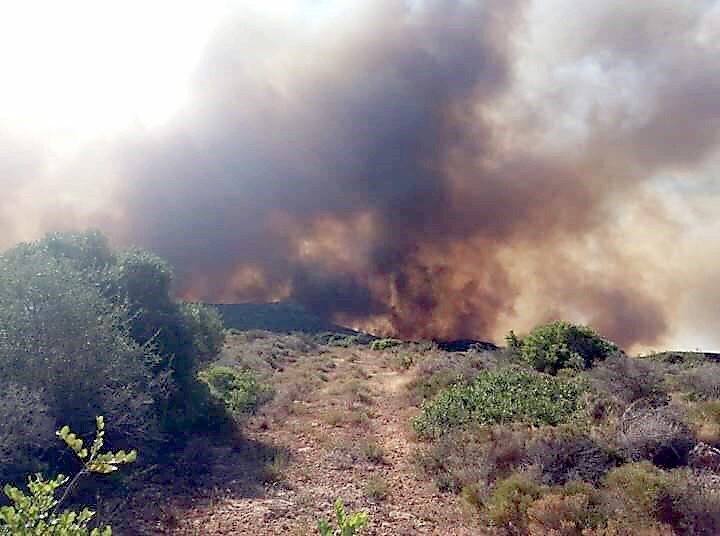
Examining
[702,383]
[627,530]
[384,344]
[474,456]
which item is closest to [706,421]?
[702,383]

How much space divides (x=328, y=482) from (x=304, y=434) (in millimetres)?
2689

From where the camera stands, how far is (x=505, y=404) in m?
9.74

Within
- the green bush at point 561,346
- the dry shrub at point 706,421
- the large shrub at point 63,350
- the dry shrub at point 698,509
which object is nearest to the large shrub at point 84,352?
the large shrub at point 63,350

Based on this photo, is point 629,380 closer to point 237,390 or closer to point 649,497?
point 649,497

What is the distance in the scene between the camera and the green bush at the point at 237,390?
38.8 feet

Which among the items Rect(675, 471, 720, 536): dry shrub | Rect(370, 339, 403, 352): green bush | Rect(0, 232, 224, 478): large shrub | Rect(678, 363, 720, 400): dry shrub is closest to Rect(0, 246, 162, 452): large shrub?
Rect(0, 232, 224, 478): large shrub

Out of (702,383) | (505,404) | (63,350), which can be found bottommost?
(63,350)

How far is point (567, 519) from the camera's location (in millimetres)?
5797

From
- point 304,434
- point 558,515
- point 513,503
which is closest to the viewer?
point 558,515

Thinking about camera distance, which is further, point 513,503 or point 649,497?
point 513,503

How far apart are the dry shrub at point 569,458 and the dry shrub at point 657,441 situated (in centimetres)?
33

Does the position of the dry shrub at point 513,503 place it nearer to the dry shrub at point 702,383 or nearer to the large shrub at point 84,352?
the large shrub at point 84,352

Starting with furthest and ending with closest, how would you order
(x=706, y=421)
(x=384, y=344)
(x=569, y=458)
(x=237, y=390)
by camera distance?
(x=384, y=344) < (x=237, y=390) < (x=706, y=421) < (x=569, y=458)

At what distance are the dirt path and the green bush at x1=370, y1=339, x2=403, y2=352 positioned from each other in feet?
43.8
